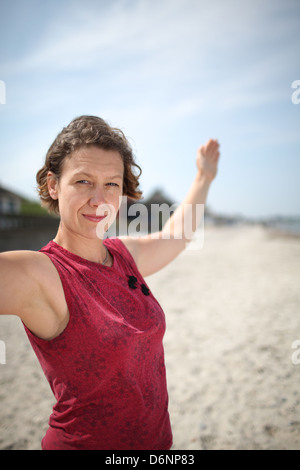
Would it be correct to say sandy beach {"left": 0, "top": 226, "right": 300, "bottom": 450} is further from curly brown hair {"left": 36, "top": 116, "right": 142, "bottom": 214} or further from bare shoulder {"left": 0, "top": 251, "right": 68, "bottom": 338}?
curly brown hair {"left": 36, "top": 116, "right": 142, "bottom": 214}

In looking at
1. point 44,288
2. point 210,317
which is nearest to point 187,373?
point 210,317

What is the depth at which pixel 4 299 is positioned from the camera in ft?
3.05

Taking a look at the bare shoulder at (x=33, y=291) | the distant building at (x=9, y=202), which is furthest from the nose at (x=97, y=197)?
the distant building at (x=9, y=202)

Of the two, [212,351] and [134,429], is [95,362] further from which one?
[212,351]

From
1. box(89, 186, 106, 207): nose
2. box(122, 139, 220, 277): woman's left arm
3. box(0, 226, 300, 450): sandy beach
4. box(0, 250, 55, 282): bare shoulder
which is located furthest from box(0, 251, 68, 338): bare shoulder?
box(0, 226, 300, 450): sandy beach

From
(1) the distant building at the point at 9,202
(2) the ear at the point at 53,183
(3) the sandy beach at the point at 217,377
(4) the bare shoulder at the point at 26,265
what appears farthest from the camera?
(1) the distant building at the point at 9,202

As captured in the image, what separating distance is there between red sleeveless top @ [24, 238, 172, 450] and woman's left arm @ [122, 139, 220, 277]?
0.39 metres

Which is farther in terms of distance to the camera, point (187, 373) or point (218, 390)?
point (187, 373)

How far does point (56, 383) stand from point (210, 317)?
17.3 feet

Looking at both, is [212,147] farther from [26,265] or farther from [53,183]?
[26,265]

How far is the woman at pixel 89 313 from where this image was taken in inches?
40.9

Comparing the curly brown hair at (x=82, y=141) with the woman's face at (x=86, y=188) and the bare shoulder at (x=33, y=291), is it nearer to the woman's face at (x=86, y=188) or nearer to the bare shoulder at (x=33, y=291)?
the woman's face at (x=86, y=188)

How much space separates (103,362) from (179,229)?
3.52 feet

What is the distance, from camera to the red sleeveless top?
1.08 meters
